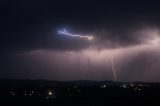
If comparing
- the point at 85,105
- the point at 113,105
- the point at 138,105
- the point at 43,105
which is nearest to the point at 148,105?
the point at 138,105

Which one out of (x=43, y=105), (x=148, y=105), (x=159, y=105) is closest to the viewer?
(x=159, y=105)

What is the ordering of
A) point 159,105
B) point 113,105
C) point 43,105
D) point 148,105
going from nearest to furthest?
point 159,105, point 148,105, point 113,105, point 43,105

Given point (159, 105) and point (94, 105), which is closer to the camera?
point (159, 105)

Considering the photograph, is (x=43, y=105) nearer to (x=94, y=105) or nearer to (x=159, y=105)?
(x=94, y=105)

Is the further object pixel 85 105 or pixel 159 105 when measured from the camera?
pixel 85 105

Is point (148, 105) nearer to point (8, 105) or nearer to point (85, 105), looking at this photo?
point (85, 105)

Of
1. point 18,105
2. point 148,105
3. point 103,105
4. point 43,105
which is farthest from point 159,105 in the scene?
point 18,105

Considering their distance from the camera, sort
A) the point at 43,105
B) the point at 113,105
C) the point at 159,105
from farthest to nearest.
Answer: the point at 43,105 < the point at 113,105 < the point at 159,105

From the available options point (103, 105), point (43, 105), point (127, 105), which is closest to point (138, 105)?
point (127, 105)

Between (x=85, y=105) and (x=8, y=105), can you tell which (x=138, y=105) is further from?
(x=8, y=105)
